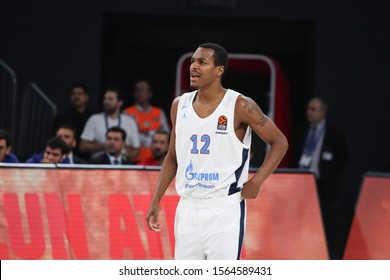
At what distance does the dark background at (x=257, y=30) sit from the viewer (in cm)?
1550

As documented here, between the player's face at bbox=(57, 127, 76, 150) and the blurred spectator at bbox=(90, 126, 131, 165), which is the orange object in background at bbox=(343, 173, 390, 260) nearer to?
the blurred spectator at bbox=(90, 126, 131, 165)

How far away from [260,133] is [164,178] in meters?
0.78

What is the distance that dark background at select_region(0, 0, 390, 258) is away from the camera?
50.9 ft

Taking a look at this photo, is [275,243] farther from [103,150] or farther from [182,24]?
[182,24]

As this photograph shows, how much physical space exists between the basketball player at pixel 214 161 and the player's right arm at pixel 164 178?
0.15m

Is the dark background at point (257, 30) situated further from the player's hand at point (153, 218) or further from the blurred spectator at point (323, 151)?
the player's hand at point (153, 218)

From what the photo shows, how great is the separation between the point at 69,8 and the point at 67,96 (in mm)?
1287

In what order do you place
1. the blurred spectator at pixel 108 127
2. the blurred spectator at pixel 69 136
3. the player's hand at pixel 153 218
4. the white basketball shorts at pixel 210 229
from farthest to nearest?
the blurred spectator at pixel 108 127, the blurred spectator at pixel 69 136, the player's hand at pixel 153 218, the white basketball shorts at pixel 210 229

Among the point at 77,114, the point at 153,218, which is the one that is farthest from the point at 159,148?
the point at 153,218

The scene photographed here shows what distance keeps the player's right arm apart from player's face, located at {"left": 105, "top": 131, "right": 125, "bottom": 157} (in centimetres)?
460

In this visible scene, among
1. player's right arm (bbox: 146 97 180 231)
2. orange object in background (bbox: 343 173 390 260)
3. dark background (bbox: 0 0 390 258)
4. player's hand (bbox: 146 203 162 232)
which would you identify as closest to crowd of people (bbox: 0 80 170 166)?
dark background (bbox: 0 0 390 258)

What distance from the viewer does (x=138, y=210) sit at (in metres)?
10.7

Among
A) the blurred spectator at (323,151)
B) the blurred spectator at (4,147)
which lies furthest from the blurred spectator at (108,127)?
the blurred spectator at (323,151)
